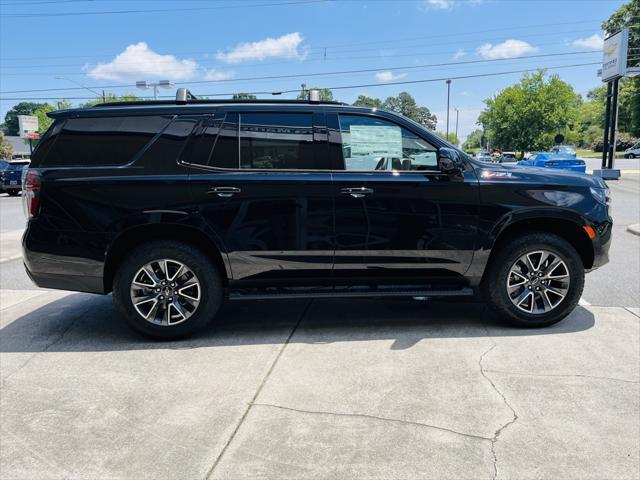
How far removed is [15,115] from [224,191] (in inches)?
6632

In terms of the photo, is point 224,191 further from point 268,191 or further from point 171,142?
point 171,142

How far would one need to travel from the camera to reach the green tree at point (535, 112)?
2422 inches

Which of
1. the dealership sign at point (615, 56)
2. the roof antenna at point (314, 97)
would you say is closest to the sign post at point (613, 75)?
the dealership sign at point (615, 56)

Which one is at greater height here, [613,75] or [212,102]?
[613,75]

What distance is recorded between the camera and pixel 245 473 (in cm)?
260

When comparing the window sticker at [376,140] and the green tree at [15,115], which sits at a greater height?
the green tree at [15,115]

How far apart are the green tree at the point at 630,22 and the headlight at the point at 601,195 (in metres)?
69.0

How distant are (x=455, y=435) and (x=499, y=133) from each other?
6886cm

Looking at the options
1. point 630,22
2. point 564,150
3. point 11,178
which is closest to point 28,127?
point 11,178

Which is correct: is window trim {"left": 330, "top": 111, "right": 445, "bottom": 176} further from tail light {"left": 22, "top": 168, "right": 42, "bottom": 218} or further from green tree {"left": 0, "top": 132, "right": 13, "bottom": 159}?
green tree {"left": 0, "top": 132, "right": 13, "bottom": 159}

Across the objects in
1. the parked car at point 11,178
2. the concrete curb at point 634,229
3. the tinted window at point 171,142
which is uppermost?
the tinted window at point 171,142

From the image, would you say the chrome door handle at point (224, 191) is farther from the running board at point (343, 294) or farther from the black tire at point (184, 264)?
the running board at point (343, 294)

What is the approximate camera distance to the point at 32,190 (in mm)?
4328

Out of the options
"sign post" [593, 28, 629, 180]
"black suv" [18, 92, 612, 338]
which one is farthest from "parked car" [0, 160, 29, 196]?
"sign post" [593, 28, 629, 180]
